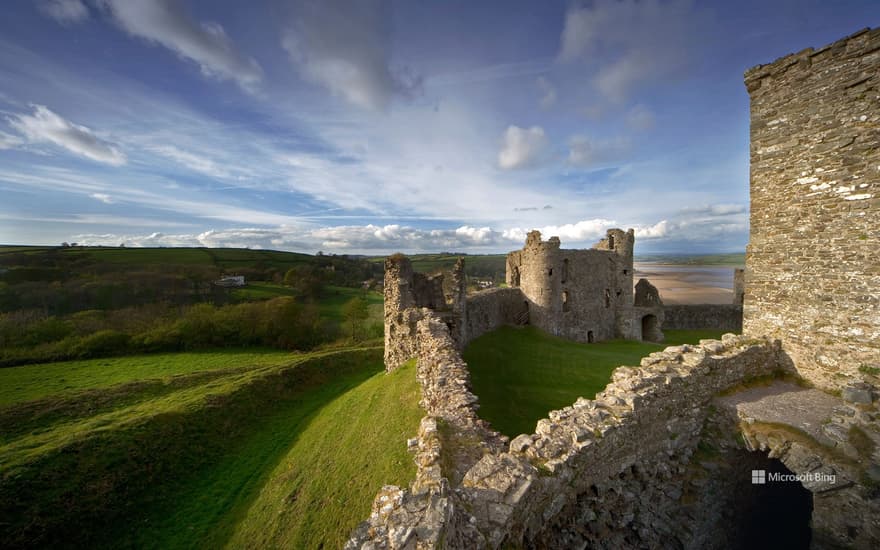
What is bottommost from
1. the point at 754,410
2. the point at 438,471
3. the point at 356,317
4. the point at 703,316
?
the point at 356,317

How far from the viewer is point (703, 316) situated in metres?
29.6

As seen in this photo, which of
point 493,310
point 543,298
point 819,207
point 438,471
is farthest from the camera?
point 543,298

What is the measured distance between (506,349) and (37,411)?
22.6 m

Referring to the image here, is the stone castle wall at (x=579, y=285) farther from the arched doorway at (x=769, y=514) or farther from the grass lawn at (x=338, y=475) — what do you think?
the arched doorway at (x=769, y=514)

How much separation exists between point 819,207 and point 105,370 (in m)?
40.4

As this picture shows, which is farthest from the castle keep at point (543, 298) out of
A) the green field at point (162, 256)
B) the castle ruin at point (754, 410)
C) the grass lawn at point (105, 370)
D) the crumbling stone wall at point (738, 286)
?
the green field at point (162, 256)

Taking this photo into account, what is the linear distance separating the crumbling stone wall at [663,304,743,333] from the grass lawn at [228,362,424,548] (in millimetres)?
28368

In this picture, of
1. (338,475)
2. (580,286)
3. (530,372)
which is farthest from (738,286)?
(338,475)

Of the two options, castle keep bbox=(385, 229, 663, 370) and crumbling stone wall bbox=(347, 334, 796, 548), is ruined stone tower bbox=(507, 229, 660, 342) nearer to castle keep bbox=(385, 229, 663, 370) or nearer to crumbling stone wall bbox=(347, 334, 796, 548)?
castle keep bbox=(385, 229, 663, 370)

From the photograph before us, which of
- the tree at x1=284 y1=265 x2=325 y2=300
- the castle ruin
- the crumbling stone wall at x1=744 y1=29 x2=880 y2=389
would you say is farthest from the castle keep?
the tree at x1=284 y1=265 x2=325 y2=300

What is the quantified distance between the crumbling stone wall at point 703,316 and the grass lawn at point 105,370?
34.3 meters

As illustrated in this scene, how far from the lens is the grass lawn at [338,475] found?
7.24 meters

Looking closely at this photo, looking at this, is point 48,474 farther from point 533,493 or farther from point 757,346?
point 757,346

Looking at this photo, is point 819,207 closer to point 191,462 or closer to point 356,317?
point 191,462
